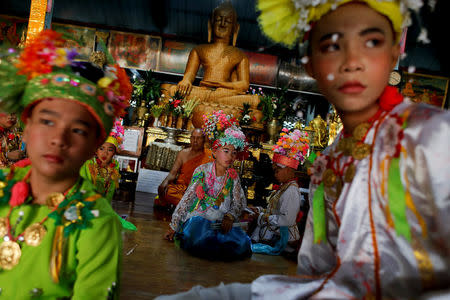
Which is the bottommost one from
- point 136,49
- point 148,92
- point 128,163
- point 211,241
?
point 211,241

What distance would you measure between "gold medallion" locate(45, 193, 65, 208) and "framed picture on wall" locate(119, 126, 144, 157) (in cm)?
571

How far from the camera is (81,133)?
1172 millimetres

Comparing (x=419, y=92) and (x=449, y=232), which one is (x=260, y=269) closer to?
(x=449, y=232)

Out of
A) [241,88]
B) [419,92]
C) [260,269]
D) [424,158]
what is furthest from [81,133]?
[419,92]

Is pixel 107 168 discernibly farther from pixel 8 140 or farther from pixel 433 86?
pixel 433 86

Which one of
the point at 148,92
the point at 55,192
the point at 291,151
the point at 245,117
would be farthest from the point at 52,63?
the point at 148,92

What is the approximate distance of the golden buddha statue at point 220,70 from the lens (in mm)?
7168

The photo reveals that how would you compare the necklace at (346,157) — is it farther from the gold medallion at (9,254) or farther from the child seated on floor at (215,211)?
the child seated on floor at (215,211)

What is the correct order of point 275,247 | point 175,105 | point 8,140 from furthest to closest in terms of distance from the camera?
point 175,105 → point 275,247 → point 8,140

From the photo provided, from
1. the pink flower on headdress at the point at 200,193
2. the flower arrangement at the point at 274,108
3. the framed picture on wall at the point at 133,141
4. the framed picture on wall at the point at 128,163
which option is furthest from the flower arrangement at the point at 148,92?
the pink flower on headdress at the point at 200,193

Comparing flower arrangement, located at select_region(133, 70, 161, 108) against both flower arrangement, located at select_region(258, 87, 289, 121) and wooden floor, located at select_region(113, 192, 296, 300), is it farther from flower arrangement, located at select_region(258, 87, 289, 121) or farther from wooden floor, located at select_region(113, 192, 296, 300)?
wooden floor, located at select_region(113, 192, 296, 300)

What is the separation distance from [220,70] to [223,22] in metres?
1.14

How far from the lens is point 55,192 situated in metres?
1.21

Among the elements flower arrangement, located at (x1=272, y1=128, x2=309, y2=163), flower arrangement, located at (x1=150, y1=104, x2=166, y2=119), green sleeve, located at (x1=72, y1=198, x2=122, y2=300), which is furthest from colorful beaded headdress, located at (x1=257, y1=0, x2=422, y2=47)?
flower arrangement, located at (x1=150, y1=104, x2=166, y2=119)
